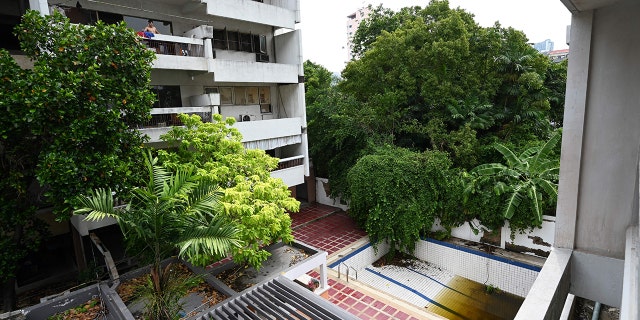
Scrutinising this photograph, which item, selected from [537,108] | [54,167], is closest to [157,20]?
[54,167]

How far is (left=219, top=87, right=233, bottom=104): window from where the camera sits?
39.1 ft

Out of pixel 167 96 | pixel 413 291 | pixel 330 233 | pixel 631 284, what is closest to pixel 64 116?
pixel 167 96

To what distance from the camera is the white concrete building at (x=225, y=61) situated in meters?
9.30

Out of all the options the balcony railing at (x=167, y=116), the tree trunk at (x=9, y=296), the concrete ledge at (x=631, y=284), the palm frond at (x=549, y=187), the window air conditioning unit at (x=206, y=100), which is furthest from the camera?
the window air conditioning unit at (x=206, y=100)

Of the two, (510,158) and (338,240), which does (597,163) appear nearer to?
(510,158)

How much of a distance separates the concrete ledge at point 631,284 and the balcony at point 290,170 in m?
10.1

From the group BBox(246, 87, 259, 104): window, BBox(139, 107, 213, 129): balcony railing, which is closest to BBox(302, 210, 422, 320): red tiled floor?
BBox(246, 87, 259, 104): window

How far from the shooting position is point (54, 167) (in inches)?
213

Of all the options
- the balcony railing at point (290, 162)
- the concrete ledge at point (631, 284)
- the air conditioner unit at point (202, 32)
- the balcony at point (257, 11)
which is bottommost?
the balcony railing at point (290, 162)

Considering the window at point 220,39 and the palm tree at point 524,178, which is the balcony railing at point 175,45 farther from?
the palm tree at point 524,178

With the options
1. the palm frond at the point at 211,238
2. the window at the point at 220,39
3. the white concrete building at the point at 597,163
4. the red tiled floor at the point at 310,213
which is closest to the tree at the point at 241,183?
the palm frond at the point at 211,238

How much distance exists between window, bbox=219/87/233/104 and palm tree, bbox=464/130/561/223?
357 inches

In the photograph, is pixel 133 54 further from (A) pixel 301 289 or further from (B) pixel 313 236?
(B) pixel 313 236

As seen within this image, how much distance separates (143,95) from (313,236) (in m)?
8.16
